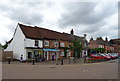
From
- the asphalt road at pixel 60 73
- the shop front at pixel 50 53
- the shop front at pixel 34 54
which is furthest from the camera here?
the shop front at pixel 50 53

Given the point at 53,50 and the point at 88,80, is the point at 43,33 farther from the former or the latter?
the point at 88,80

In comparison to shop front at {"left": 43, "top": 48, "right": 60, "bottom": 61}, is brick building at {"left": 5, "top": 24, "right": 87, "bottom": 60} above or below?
above

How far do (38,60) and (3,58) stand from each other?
6.95m

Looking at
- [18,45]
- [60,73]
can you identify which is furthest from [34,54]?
[60,73]

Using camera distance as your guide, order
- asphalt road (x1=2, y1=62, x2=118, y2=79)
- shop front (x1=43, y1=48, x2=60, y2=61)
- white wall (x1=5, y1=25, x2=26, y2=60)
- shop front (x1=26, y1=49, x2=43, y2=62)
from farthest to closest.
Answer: shop front (x1=43, y1=48, x2=60, y2=61), white wall (x1=5, y1=25, x2=26, y2=60), shop front (x1=26, y1=49, x2=43, y2=62), asphalt road (x1=2, y1=62, x2=118, y2=79)

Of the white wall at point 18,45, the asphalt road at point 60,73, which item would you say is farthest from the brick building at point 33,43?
the asphalt road at point 60,73

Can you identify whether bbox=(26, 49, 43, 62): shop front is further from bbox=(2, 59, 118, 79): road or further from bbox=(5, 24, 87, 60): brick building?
bbox=(2, 59, 118, 79): road

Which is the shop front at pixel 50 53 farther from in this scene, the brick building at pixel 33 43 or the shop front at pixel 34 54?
the shop front at pixel 34 54

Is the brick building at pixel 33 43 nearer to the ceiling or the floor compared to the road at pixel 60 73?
nearer to the ceiling

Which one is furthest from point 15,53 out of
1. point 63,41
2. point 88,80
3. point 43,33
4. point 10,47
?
point 88,80

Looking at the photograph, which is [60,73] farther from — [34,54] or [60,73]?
[34,54]

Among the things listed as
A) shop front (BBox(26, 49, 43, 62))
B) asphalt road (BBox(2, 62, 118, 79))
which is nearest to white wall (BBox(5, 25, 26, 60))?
shop front (BBox(26, 49, 43, 62))

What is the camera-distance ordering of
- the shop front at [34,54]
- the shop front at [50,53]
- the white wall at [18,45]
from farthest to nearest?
the shop front at [50,53], the white wall at [18,45], the shop front at [34,54]

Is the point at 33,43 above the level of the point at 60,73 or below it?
above
